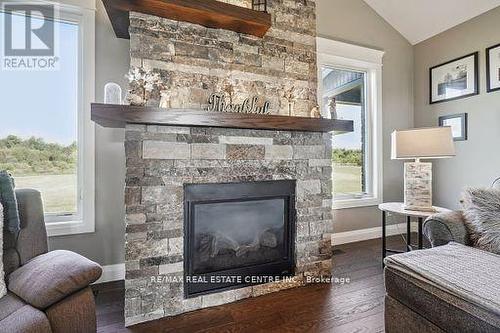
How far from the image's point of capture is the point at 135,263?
73.5 inches

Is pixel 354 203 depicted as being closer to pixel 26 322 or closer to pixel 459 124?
pixel 459 124

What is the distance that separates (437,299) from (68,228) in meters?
2.67

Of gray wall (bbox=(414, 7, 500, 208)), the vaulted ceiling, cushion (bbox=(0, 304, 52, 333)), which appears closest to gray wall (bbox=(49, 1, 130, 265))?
cushion (bbox=(0, 304, 52, 333))

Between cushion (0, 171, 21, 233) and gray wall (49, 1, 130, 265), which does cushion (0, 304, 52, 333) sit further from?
gray wall (49, 1, 130, 265)

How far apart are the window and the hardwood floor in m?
0.84

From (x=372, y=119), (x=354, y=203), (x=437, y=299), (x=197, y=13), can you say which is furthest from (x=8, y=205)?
(x=372, y=119)

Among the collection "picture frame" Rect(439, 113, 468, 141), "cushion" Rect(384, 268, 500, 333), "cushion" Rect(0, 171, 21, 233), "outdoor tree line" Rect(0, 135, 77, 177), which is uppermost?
"picture frame" Rect(439, 113, 468, 141)

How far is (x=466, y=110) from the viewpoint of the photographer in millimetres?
3314

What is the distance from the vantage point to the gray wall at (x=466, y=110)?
308cm

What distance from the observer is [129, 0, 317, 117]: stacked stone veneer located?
213 centimetres

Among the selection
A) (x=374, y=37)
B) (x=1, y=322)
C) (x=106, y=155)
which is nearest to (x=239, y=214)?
(x=106, y=155)

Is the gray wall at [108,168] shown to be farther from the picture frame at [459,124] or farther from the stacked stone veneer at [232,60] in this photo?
the picture frame at [459,124]

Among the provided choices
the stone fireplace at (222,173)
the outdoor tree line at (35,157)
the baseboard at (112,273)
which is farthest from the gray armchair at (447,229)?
the outdoor tree line at (35,157)

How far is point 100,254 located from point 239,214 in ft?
4.37
